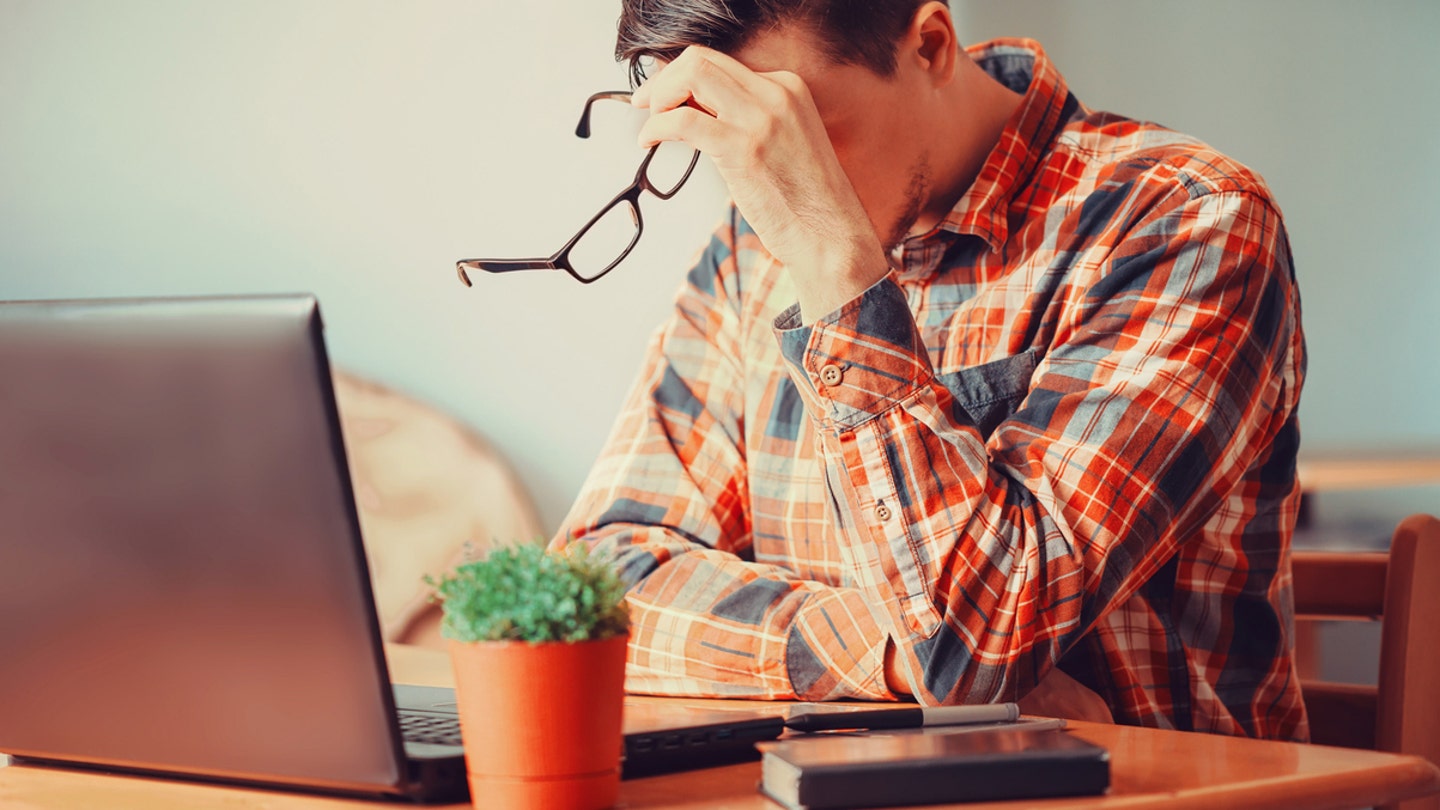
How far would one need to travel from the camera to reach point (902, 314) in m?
0.84

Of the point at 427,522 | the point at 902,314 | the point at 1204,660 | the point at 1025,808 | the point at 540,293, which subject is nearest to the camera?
the point at 1025,808

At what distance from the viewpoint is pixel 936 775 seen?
516 mm

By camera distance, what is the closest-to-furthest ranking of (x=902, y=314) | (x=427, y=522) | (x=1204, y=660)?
(x=902, y=314), (x=1204, y=660), (x=427, y=522)

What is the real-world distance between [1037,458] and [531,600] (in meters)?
0.49

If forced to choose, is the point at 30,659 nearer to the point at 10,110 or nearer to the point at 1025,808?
the point at 1025,808

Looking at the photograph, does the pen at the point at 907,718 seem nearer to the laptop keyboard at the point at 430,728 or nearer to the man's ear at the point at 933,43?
the laptop keyboard at the point at 430,728

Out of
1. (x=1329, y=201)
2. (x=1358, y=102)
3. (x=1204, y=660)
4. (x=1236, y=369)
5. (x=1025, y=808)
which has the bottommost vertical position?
(x=1204, y=660)

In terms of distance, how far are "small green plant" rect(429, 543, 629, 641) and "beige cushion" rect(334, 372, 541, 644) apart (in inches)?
47.4

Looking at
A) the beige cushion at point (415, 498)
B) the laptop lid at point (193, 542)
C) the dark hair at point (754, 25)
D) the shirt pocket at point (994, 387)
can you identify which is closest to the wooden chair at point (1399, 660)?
the shirt pocket at point (994, 387)

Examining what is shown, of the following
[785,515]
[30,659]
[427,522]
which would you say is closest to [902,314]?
[785,515]

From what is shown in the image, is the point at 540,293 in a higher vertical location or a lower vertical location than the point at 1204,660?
higher

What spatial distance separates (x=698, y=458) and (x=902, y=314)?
0.46 metres

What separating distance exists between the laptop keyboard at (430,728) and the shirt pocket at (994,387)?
521 mm

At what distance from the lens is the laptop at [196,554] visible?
494 mm
